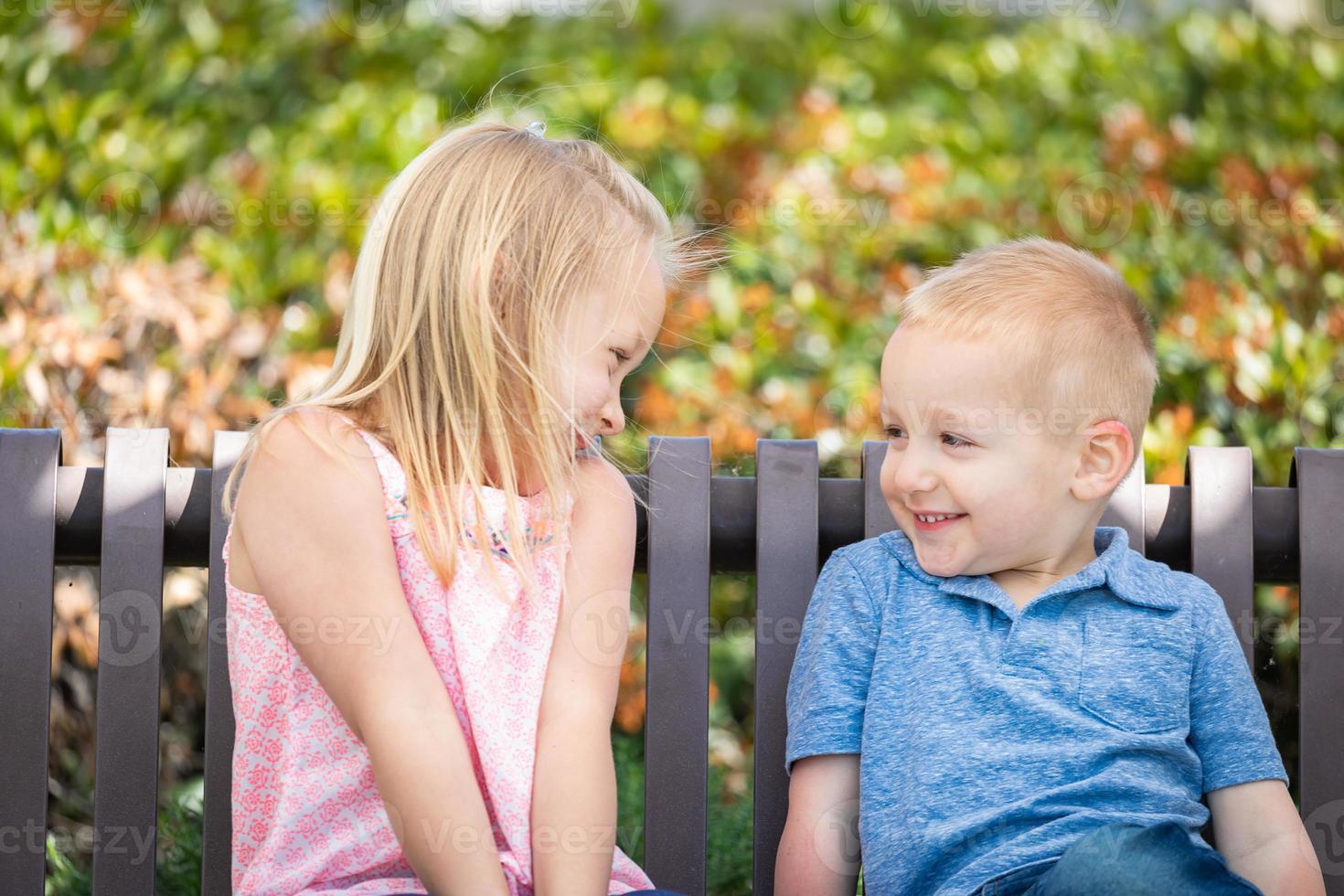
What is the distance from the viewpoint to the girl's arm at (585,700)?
1908 millimetres

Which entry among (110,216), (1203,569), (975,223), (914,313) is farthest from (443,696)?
(975,223)

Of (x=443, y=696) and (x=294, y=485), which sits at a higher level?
(x=294, y=485)

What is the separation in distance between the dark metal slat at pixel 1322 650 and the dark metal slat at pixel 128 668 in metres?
1.75

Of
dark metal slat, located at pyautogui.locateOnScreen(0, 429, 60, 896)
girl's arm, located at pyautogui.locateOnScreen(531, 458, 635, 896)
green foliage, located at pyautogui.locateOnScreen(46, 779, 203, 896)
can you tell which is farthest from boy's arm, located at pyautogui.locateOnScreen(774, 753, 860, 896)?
green foliage, located at pyautogui.locateOnScreen(46, 779, 203, 896)

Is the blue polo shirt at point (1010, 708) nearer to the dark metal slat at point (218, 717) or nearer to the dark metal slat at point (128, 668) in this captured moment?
the dark metal slat at point (218, 717)

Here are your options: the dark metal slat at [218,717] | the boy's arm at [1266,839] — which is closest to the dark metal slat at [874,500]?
the boy's arm at [1266,839]

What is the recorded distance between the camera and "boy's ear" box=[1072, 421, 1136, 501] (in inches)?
84.6

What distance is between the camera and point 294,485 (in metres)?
1.91

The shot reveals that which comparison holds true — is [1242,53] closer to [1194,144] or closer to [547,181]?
[1194,144]

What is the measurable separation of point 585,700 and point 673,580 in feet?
1.12

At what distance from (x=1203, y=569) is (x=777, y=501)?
691 mm

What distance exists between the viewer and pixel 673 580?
2.30 meters

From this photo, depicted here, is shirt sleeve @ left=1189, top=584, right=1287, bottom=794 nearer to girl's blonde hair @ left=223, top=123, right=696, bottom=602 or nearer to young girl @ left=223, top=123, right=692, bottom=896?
young girl @ left=223, top=123, right=692, bottom=896

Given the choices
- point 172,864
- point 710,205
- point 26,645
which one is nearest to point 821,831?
point 26,645
